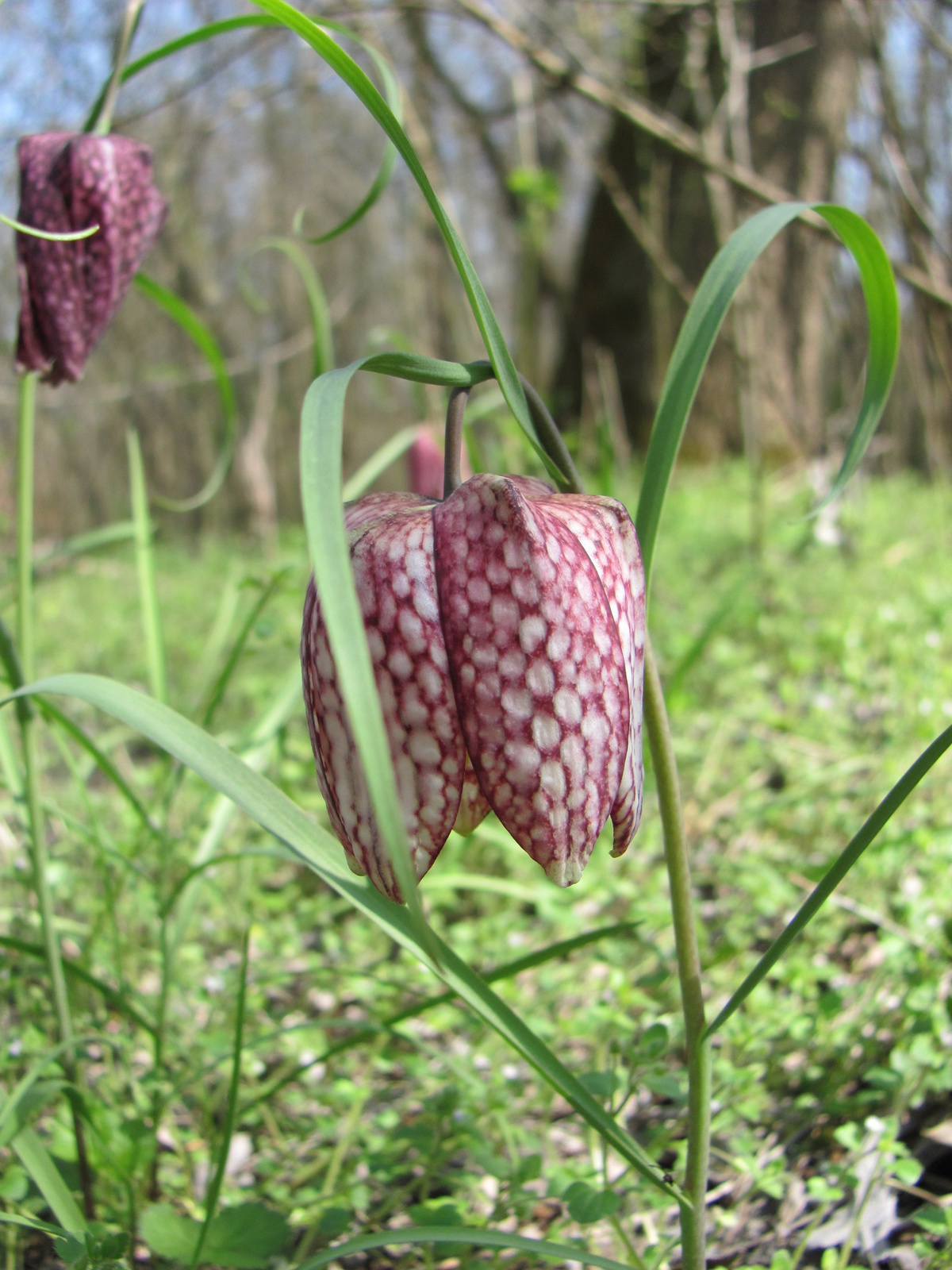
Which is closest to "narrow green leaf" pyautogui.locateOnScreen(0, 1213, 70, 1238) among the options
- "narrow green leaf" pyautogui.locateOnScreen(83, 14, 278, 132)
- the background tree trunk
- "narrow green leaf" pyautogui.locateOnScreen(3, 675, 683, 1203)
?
"narrow green leaf" pyautogui.locateOnScreen(3, 675, 683, 1203)

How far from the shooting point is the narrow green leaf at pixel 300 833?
556 millimetres

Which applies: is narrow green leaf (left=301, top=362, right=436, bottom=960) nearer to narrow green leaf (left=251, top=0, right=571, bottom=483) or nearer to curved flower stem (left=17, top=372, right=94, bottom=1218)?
narrow green leaf (left=251, top=0, right=571, bottom=483)

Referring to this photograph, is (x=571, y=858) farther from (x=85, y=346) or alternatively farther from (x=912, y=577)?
(x=912, y=577)

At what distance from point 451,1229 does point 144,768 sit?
1691 millimetres

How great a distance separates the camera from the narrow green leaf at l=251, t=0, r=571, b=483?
1.59 feet

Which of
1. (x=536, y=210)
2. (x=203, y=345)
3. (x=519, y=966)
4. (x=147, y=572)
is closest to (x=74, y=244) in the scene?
(x=203, y=345)

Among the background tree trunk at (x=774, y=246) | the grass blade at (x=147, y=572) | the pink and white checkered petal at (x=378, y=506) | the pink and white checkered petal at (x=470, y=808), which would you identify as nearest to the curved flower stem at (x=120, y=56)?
the grass blade at (x=147, y=572)

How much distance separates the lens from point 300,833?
60 cm

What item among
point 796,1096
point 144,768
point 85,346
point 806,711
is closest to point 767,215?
point 85,346

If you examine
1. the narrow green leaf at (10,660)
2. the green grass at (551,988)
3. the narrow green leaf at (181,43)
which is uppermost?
the narrow green leaf at (181,43)

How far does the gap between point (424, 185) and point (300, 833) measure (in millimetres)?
350

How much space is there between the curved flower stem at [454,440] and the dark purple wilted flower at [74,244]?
0.43 meters

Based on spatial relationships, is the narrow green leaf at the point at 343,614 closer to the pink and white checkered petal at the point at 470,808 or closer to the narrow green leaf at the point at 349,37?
the pink and white checkered petal at the point at 470,808

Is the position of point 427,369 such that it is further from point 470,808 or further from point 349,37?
point 349,37
